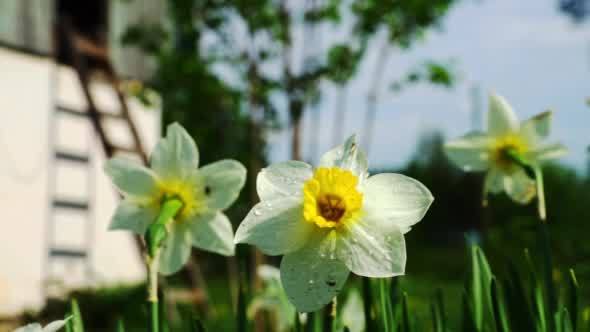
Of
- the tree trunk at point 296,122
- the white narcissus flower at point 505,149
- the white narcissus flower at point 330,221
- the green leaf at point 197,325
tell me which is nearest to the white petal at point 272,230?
the white narcissus flower at point 330,221

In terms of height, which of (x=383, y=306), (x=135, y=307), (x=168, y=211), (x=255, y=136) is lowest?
(x=135, y=307)

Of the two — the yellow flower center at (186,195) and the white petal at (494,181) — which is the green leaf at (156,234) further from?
the white petal at (494,181)

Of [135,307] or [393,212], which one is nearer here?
[393,212]

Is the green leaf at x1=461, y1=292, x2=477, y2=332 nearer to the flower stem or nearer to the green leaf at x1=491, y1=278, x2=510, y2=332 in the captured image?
the green leaf at x1=491, y1=278, x2=510, y2=332

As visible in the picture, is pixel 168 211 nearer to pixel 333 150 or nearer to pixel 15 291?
pixel 333 150

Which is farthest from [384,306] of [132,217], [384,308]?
[132,217]

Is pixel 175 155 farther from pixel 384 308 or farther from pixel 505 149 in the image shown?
pixel 505 149

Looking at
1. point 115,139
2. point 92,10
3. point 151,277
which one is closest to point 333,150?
point 151,277
